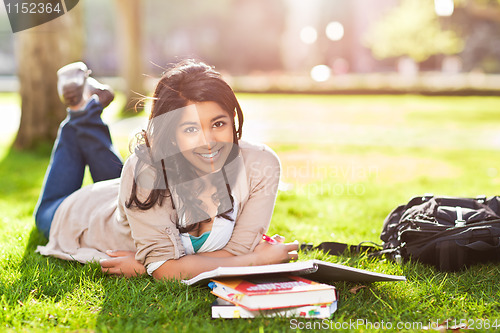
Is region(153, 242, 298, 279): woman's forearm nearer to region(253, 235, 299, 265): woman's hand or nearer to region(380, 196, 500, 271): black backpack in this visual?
region(253, 235, 299, 265): woman's hand

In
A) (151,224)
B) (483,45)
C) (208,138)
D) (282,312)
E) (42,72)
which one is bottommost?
(282,312)

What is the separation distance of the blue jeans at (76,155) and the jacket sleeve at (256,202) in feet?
4.68

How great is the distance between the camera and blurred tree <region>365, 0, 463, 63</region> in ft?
77.8

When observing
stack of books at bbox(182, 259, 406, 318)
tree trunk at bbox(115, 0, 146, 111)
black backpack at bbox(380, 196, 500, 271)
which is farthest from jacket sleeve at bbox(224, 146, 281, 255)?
tree trunk at bbox(115, 0, 146, 111)

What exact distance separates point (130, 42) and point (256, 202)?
45.1 feet

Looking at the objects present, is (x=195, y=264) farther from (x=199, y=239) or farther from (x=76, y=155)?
(x=76, y=155)

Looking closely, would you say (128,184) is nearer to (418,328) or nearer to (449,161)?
(418,328)

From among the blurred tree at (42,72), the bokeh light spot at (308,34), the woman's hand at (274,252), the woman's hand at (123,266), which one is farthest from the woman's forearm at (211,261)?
the bokeh light spot at (308,34)

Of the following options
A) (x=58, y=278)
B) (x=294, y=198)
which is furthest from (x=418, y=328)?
(x=294, y=198)

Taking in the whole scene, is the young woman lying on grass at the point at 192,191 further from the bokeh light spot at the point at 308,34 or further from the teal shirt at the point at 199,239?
the bokeh light spot at the point at 308,34

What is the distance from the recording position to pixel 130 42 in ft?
51.6

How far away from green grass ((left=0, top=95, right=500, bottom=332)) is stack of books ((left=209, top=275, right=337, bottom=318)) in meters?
0.05

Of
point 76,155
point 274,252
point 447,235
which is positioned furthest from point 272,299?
point 76,155

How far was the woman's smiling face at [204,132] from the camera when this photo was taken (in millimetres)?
2666
